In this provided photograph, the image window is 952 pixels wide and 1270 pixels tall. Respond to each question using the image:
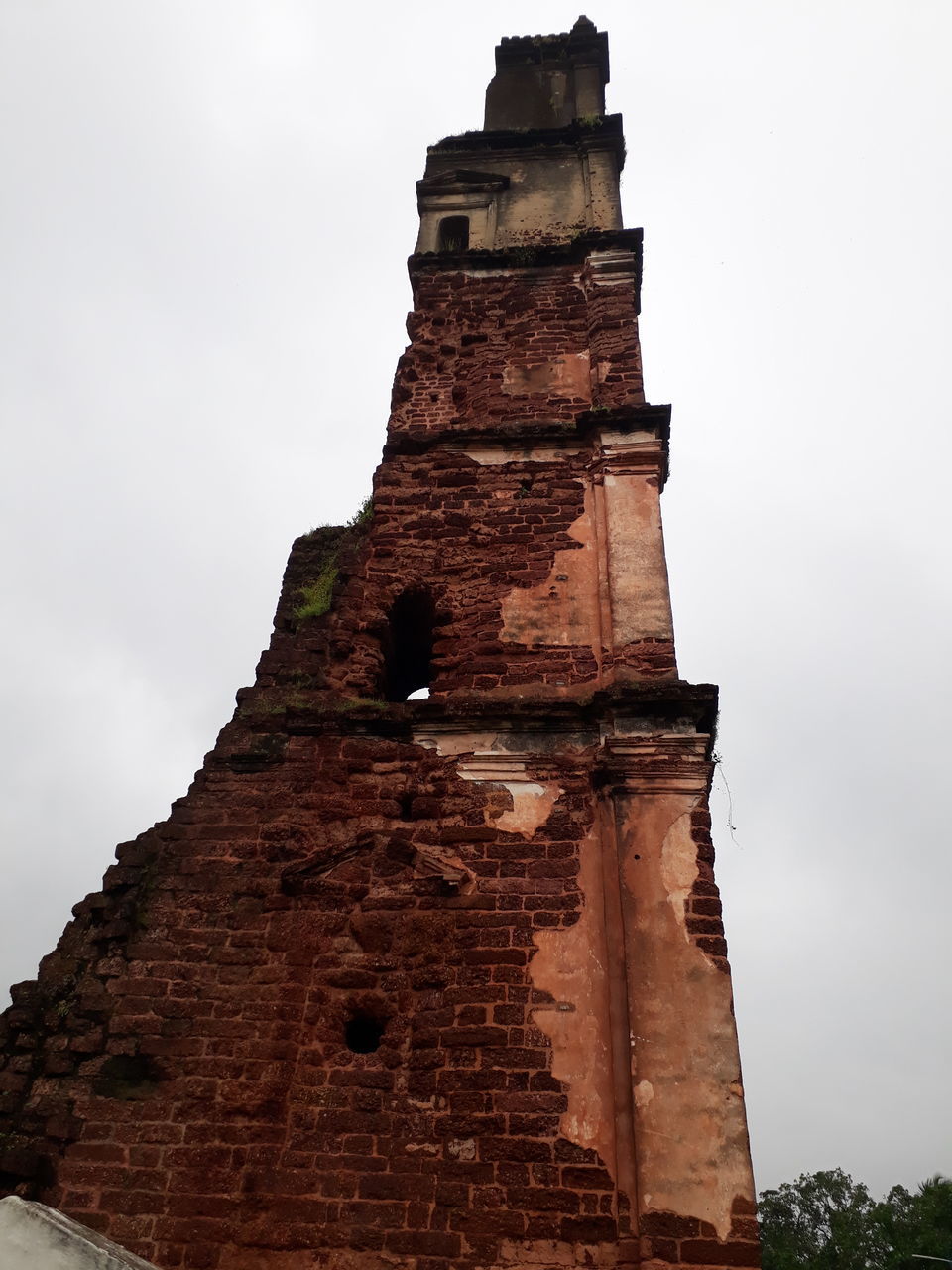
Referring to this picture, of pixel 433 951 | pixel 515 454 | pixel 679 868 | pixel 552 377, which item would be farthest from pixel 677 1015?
pixel 552 377

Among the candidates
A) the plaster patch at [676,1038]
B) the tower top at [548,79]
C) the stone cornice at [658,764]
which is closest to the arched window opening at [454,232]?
the tower top at [548,79]

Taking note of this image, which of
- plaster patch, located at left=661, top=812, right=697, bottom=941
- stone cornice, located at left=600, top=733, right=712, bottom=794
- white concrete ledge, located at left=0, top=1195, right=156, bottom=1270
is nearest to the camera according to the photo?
white concrete ledge, located at left=0, top=1195, right=156, bottom=1270

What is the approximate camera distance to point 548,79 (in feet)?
41.3

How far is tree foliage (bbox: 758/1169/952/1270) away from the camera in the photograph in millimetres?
24188

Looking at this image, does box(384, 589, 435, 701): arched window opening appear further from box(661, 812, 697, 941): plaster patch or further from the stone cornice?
box(661, 812, 697, 941): plaster patch

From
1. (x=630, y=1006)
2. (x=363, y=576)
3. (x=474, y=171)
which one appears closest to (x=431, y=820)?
(x=630, y=1006)

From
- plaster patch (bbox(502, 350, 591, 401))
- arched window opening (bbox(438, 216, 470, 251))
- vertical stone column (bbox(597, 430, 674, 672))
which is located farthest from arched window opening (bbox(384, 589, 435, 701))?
arched window opening (bbox(438, 216, 470, 251))

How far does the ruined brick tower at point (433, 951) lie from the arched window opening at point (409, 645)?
49 mm

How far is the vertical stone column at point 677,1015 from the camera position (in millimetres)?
4168

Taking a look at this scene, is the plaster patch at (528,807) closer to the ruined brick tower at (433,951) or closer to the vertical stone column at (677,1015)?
the ruined brick tower at (433,951)

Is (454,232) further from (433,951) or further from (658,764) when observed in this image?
(433,951)

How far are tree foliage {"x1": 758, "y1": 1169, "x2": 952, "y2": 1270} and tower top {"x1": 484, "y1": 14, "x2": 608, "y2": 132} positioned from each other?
81.9ft

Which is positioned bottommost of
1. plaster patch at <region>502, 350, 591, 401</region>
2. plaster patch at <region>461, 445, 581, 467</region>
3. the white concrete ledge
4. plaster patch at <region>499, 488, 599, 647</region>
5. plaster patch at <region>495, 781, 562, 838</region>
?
the white concrete ledge

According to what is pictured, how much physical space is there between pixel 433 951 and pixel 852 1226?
30.0m
